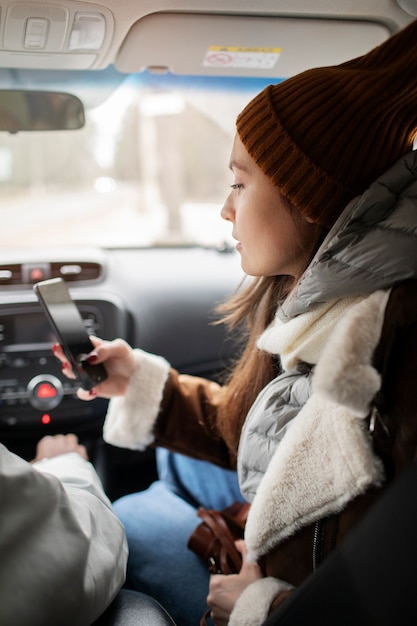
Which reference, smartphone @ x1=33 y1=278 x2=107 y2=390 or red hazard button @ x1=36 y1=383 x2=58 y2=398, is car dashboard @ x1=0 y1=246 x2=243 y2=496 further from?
smartphone @ x1=33 y1=278 x2=107 y2=390

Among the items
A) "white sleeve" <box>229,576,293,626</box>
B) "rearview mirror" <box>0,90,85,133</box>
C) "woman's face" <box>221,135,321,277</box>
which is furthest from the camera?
"rearview mirror" <box>0,90,85,133</box>

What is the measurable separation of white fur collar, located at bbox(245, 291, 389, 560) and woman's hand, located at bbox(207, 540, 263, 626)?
0.18ft

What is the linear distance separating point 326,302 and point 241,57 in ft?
2.65

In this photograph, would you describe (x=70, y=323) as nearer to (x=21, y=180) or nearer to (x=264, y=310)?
(x=264, y=310)

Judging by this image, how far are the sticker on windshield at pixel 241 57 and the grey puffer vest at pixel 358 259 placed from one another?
68cm

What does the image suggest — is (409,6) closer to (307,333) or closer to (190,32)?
(190,32)

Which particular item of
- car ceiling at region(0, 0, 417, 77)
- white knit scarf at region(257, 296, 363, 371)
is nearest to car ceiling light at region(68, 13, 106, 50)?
car ceiling at region(0, 0, 417, 77)

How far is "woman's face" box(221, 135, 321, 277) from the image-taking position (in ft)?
3.75

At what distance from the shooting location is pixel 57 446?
1.78m

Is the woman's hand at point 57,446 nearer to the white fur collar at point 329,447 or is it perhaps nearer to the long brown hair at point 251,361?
the long brown hair at point 251,361

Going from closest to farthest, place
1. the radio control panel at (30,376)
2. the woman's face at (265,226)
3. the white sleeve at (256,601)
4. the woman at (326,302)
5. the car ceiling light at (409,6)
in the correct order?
the woman at (326,302), the white sleeve at (256,601), the woman's face at (265,226), the car ceiling light at (409,6), the radio control panel at (30,376)

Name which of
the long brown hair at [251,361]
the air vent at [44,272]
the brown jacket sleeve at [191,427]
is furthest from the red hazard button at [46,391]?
the long brown hair at [251,361]

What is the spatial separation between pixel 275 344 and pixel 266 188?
27 centimetres

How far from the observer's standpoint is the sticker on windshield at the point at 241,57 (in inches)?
60.6
